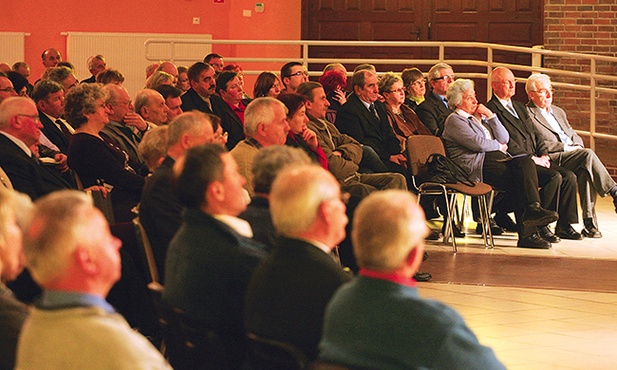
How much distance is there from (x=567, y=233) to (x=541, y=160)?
2.07ft

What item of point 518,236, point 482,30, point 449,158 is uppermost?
point 482,30

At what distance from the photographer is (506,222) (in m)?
9.11

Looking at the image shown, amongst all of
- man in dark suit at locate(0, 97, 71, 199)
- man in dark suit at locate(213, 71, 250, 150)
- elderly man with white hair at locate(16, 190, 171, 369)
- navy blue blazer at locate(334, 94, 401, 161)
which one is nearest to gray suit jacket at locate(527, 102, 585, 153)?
navy blue blazer at locate(334, 94, 401, 161)

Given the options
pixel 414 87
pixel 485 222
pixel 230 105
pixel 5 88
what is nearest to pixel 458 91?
pixel 485 222

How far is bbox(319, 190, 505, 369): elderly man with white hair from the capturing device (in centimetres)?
247

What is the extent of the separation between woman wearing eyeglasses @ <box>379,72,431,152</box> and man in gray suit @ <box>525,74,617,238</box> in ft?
3.24

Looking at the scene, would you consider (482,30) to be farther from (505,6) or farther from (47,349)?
(47,349)

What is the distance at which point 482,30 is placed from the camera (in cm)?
1417

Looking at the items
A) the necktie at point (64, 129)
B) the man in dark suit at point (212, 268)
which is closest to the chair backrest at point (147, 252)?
the man in dark suit at point (212, 268)

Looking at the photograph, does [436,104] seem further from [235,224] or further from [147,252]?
[235,224]

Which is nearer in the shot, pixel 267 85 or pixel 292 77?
pixel 267 85

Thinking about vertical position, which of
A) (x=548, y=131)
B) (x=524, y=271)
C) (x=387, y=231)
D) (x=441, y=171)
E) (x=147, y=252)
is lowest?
(x=524, y=271)

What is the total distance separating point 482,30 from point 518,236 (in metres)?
6.26

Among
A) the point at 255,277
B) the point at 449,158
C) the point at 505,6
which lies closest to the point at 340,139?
the point at 449,158
